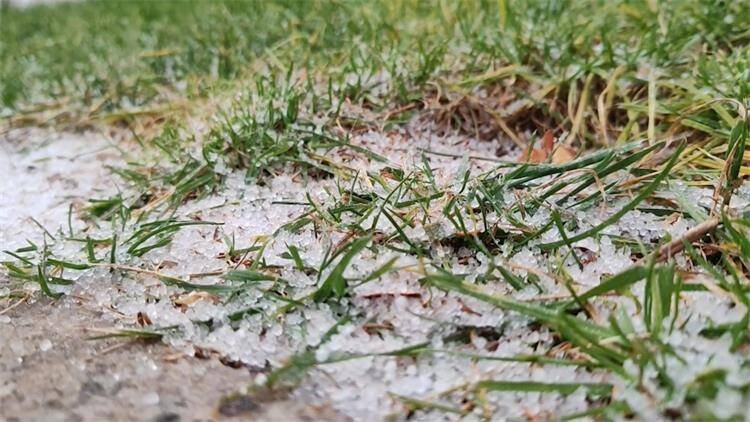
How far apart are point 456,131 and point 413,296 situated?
2.55 ft

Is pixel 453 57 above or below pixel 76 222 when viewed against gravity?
above

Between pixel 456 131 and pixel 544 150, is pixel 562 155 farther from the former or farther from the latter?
pixel 456 131

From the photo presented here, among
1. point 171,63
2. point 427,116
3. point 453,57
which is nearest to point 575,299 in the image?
point 427,116

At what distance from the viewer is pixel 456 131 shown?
1684 millimetres

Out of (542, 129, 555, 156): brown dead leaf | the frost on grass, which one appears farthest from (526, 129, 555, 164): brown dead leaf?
the frost on grass

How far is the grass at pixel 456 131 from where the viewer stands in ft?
2.95

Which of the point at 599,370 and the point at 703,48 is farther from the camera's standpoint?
the point at 703,48

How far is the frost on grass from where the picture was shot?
81 centimetres

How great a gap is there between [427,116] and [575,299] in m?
0.90

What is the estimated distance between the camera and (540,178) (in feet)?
4.20

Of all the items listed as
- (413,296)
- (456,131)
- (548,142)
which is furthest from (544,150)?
(413,296)

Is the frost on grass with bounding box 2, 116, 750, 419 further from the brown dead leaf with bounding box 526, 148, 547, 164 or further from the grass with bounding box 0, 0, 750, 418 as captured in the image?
the brown dead leaf with bounding box 526, 148, 547, 164

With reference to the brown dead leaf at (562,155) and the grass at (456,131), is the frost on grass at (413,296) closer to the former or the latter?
the grass at (456,131)

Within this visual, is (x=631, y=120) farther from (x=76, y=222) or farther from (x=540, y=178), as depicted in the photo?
(x=76, y=222)
